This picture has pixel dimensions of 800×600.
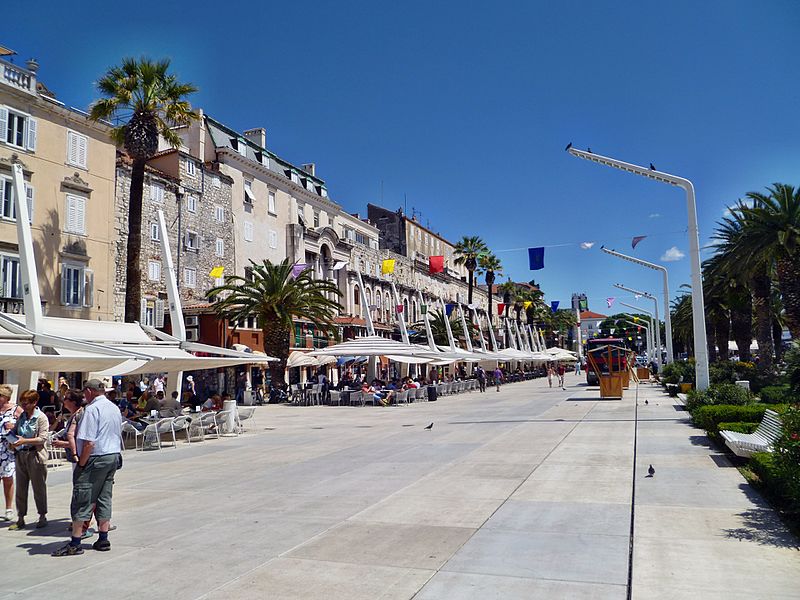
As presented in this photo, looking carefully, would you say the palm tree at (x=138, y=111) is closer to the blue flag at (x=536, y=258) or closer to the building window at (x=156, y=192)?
the building window at (x=156, y=192)

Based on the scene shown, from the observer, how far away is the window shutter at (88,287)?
93.7 ft

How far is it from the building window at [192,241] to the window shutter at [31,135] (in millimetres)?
13200

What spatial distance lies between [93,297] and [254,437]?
1572 centimetres

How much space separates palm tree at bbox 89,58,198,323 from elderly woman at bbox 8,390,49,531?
1612 cm

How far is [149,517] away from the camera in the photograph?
27.0ft

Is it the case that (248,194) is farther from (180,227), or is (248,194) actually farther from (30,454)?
(30,454)

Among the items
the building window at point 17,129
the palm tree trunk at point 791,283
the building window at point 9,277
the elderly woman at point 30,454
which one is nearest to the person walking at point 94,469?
the elderly woman at point 30,454

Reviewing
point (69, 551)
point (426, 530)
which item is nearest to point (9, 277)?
point (69, 551)

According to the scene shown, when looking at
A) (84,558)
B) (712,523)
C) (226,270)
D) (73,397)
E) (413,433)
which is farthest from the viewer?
(226,270)

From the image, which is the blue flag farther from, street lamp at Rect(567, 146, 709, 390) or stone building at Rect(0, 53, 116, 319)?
stone building at Rect(0, 53, 116, 319)

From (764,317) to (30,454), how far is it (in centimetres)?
3047

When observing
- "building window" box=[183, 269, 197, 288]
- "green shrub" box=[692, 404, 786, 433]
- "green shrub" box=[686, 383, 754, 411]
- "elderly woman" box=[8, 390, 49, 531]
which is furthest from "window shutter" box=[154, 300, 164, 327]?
"green shrub" box=[692, 404, 786, 433]

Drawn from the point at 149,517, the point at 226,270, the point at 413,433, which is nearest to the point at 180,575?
the point at 149,517

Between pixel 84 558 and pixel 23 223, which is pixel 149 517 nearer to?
pixel 84 558
